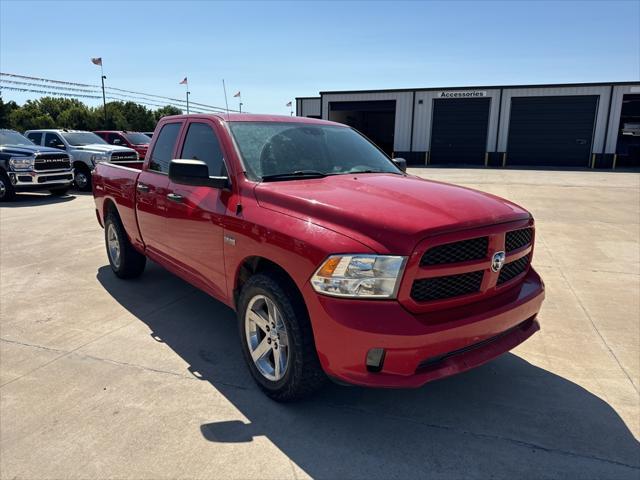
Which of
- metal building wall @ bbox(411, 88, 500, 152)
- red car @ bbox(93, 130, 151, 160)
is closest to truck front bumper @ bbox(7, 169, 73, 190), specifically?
red car @ bbox(93, 130, 151, 160)

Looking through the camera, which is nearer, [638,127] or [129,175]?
[129,175]

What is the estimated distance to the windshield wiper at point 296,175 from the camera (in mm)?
3389

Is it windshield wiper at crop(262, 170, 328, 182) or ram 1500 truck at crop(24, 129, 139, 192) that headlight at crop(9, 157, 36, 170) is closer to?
ram 1500 truck at crop(24, 129, 139, 192)

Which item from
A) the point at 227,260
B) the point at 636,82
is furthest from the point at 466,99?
the point at 227,260

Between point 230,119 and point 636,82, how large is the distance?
103ft

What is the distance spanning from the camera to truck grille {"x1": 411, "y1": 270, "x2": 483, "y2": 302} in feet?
8.32

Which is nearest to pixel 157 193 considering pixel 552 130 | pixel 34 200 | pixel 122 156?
pixel 34 200

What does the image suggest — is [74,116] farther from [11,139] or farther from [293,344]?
[293,344]

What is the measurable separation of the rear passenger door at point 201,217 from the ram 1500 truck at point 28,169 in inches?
422

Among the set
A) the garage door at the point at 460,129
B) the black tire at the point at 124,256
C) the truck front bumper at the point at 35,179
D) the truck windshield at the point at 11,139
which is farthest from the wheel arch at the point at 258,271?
the garage door at the point at 460,129

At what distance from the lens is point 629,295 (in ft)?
17.0

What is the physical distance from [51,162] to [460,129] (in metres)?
26.2

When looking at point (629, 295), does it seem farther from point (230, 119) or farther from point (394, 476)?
point (230, 119)

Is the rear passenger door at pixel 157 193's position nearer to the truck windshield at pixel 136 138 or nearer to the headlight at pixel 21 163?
the headlight at pixel 21 163
